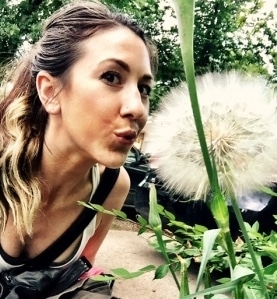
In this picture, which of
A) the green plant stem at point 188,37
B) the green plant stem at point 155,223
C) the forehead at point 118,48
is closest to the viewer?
the green plant stem at point 188,37

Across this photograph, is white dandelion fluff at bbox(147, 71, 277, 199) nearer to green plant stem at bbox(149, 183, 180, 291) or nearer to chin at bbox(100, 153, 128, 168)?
green plant stem at bbox(149, 183, 180, 291)

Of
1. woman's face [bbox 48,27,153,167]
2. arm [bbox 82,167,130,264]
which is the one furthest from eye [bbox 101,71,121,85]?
arm [bbox 82,167,130,264]

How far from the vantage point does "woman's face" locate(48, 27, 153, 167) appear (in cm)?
122

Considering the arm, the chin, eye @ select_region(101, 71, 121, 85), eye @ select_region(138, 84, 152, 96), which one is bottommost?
the arm

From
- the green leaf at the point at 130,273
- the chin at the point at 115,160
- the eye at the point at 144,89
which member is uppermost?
the eye at the point at 144,89

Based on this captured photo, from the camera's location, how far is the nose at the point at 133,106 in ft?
3.95

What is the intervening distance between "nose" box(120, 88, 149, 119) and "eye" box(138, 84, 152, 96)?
9 cm

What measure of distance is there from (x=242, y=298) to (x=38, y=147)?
114cm

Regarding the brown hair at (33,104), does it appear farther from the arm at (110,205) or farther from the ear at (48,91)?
the arm at (110,205)

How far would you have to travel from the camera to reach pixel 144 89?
1.39 meters

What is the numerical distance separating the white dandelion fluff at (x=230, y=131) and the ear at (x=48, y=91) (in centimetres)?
78

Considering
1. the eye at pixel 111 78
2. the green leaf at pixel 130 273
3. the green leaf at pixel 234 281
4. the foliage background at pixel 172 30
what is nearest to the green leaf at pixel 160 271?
the green leaf at pixel 130 273

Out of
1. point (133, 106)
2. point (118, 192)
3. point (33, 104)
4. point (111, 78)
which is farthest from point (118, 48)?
point (118, 192)

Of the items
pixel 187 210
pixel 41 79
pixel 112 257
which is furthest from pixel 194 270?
pixel 41 79
